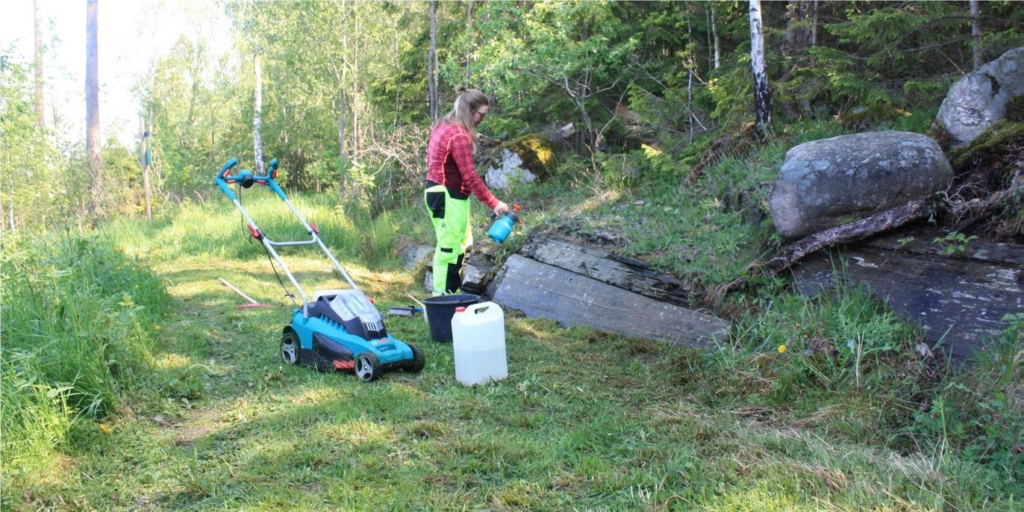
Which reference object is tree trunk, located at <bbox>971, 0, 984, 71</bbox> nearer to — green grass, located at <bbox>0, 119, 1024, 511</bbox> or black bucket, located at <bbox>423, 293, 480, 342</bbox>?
green grass, located at <bbox>0, 119, 1024, 511</bbox>

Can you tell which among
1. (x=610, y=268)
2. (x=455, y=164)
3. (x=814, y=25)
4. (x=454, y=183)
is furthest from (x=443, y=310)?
(x=814, y=25)

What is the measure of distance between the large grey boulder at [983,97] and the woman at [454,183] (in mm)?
4164

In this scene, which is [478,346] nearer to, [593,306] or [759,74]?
[593,306]

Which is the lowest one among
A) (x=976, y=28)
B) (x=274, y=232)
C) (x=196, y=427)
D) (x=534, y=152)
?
(x=196, y=427)

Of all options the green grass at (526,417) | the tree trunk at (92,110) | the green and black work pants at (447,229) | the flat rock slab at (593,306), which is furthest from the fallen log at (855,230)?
the tree trunk at (92,110)

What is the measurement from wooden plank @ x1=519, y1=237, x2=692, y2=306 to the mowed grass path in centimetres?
105

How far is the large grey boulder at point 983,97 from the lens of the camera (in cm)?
601

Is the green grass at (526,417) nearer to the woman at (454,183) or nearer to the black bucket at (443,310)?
the black bucket at (443,310)

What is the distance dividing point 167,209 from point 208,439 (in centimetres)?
1526

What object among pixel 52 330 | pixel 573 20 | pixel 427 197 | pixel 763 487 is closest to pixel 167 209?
pixel 573 20

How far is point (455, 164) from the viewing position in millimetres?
6387

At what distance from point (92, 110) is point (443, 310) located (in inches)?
668

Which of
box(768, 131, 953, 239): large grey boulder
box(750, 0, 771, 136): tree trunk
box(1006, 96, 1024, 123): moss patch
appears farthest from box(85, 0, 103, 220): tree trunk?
box(1006, 96, 1024, 123): moss patch

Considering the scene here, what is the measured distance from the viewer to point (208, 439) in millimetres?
3670
